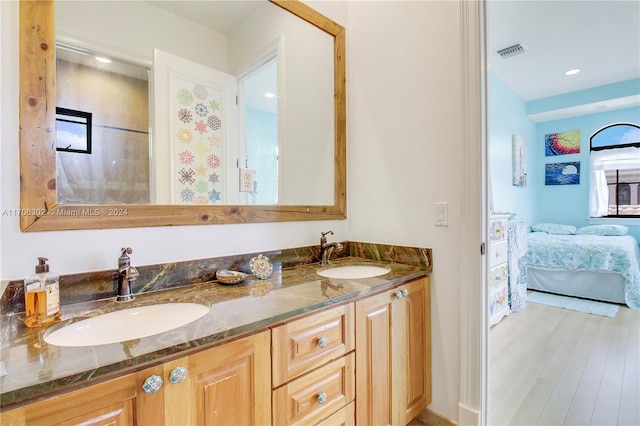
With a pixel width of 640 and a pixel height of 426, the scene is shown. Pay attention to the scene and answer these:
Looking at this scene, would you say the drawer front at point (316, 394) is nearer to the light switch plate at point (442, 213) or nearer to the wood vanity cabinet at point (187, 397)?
the wood vanity cabinet at point (187, 397)

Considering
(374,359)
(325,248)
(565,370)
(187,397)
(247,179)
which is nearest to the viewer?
(187,397)

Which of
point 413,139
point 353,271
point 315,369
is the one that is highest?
point 413,139

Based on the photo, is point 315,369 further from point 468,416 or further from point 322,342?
point 468,416

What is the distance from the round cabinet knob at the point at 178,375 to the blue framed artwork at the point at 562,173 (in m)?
6.46

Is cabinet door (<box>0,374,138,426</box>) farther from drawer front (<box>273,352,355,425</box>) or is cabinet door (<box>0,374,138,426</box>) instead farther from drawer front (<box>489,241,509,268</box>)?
drawer front (<box>489,241,509,268</box>)

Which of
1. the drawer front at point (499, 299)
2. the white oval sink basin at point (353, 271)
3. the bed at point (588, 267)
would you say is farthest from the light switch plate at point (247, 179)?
the bed at point (588, 267)

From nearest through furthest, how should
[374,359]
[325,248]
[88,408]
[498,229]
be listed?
[88,408] < [374,359] < [325,248] < [498,229]

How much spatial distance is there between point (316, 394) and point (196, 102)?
4.26 ft

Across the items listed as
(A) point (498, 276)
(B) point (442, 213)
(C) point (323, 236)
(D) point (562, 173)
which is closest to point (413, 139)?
(B) point (442, 213)

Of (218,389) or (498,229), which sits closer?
(218,389)

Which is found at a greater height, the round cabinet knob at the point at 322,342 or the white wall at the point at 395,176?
the white wall at the point at 395,176

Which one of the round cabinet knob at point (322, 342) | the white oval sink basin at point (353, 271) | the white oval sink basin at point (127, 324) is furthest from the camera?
the white oval sink basin at point (353, 271)

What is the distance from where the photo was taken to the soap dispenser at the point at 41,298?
0.84 m

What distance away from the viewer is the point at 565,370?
2.15 meters
